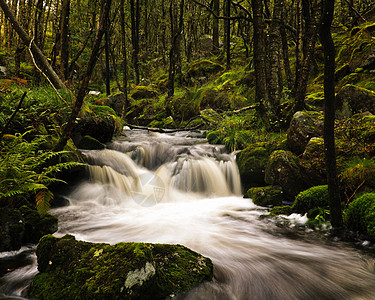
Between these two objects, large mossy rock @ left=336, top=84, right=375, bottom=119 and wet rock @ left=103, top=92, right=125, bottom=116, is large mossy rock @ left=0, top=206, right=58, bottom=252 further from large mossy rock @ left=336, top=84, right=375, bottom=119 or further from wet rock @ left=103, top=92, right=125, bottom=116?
wet rock @ left=103, top=92, right=125, bottom=116

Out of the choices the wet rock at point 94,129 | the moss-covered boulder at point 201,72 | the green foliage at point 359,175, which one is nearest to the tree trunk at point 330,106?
the green foliage at point 359,175

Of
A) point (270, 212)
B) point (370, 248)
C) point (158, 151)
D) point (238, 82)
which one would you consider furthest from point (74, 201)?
point (238, 82)

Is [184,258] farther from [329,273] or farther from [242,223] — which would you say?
[242,223]

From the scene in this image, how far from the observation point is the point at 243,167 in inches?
263

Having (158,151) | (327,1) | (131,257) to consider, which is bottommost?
(131,257)

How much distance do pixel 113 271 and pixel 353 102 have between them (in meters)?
6.69

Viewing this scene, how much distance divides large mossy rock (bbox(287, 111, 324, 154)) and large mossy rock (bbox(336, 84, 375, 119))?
0.66 m

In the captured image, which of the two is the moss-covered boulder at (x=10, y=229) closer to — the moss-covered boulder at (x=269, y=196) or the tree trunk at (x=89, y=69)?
the tree trunk at (x=89, y=69)

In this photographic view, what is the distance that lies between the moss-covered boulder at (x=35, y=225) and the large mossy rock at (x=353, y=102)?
6.77 meters

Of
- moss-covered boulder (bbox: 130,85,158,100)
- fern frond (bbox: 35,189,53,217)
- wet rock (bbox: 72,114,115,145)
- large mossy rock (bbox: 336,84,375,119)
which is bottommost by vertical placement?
fern frond (bbox: 35,189,53,217)

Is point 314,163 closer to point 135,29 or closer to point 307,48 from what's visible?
point 307,48

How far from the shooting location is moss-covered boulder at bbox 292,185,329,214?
14.1 feet

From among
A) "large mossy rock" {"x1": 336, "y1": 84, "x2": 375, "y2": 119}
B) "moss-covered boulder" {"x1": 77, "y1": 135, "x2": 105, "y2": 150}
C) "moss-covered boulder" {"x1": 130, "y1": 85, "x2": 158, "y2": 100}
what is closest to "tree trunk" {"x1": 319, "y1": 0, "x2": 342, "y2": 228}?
"large mossy rock" {"x1": 336, "y1": 84, "x2": 375, "y2": 119}

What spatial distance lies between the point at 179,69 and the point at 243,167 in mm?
14034
